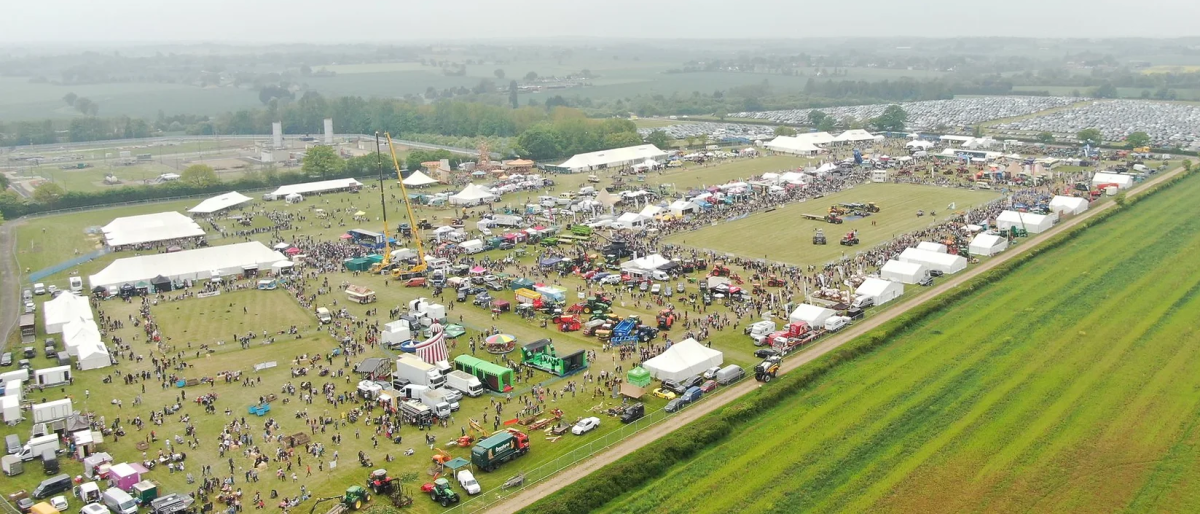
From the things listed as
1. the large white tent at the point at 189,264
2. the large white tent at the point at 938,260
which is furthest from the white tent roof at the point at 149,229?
the large white tent at the point at 938,260

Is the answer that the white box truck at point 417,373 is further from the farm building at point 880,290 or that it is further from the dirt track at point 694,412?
the farm building at point 880,290

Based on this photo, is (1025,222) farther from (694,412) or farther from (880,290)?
(694,412)

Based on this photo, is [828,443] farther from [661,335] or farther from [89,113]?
[89,113]

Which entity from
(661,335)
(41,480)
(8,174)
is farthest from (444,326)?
(8,174)

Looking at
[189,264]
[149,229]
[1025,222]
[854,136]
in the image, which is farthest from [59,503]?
[854,136]

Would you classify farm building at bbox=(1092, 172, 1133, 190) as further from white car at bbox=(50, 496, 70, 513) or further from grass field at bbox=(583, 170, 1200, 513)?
white car at bbox=(50, 496, 70, 513)
